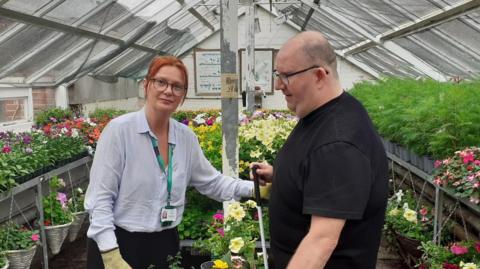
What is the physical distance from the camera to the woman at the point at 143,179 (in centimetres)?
186

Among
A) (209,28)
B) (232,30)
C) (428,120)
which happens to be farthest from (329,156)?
(209,28)

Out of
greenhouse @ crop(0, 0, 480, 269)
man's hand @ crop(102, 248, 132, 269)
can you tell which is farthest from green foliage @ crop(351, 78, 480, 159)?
man's hand @ crop(102, 248, 132, 269)

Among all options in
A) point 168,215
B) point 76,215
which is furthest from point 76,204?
point 168,215

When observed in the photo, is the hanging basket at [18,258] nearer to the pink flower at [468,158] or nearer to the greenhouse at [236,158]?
the greenhouse at [236,158]

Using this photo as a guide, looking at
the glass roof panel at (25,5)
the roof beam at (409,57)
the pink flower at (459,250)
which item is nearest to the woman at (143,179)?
the pink flower at (459,250)

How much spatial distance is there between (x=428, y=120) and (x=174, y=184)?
239cm

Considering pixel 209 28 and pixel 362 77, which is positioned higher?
pixel 209 28

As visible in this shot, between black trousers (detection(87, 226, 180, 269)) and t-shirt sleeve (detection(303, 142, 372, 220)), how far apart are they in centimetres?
97

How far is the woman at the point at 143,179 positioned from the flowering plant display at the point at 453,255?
5.64 ft

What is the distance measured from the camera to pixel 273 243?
1612 millimetres

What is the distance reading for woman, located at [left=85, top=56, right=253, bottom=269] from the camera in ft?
6.11

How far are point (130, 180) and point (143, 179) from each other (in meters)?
0.05

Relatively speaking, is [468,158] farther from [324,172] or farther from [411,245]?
[324,172]

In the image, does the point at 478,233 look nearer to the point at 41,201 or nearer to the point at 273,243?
the point at 273,243
